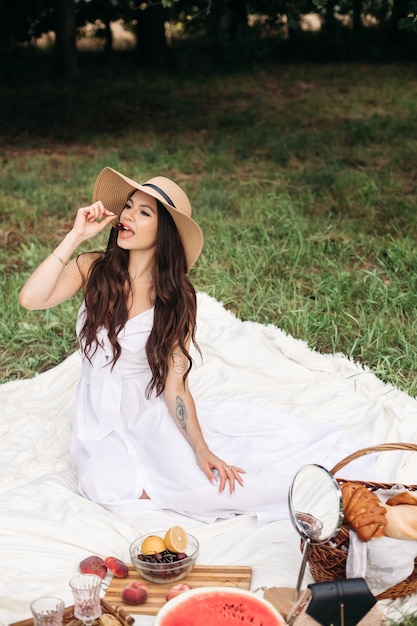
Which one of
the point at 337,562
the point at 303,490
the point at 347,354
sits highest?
the point at 303,490

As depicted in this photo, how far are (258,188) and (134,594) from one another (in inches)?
235

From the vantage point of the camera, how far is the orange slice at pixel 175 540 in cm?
305

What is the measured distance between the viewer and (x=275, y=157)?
9.41 metres

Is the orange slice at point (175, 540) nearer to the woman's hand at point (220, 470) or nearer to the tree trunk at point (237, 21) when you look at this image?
the woman's hand at point (220, 470)

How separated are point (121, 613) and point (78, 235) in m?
1.66

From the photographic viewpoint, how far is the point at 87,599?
8.55 ft

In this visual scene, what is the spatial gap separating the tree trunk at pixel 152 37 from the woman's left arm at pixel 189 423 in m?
13.5

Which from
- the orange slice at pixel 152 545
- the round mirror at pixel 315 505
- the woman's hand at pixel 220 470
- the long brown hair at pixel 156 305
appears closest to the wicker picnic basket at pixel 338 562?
the round mirror at pixel 315 505

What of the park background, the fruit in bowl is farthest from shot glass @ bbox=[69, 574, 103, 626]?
the park background

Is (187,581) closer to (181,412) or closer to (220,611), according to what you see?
(220,611)

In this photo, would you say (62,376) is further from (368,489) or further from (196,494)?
(368,489)

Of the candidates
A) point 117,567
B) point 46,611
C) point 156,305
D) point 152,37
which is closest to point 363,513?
point 117,567

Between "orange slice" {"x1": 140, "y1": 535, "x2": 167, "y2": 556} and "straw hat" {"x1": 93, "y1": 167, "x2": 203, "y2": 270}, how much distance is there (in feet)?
4.34

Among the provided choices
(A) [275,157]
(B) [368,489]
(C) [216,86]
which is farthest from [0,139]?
(B) [368,489]
